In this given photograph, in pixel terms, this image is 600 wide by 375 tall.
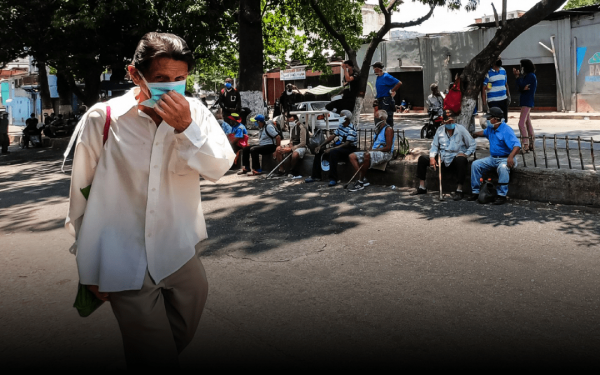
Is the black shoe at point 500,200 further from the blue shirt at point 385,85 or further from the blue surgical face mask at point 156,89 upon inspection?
the blue surgical face mask at point 156,89

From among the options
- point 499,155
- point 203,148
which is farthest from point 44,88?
point 203,148

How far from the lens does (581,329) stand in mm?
4016

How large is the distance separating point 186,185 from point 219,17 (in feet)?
60.5

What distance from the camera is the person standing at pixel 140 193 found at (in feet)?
7.89

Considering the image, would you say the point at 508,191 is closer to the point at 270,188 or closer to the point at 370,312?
the point at 270,188

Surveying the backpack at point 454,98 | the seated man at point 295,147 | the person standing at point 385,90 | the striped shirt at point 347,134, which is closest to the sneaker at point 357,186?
the striped shirt at point 347,134

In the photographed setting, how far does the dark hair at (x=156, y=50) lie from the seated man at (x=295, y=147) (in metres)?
9.42

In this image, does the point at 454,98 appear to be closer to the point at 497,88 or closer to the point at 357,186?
the point at 497,88

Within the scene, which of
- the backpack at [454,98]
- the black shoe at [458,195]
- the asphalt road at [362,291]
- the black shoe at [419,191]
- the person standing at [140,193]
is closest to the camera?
the person standing at [140,193]

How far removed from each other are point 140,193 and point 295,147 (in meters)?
9.65

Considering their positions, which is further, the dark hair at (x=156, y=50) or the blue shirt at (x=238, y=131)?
the blue shirt at (x=238, y=131)

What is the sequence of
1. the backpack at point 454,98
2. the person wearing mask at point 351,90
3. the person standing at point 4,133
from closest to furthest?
the backpack at point 454,98 < the person wearing mask at point 351,90 < the person standing at point 4,133

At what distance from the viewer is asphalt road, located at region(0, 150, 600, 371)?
3738 mm

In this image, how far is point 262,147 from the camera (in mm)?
12562
